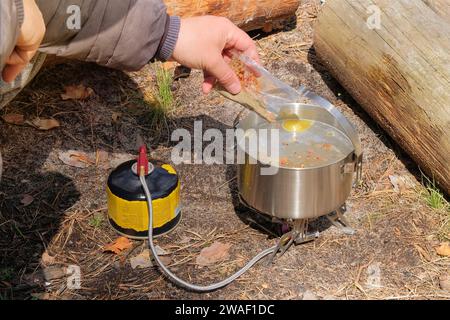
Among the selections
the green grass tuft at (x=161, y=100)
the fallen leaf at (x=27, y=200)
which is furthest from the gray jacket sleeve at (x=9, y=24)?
the green grass tuft at (x=161, y=100)

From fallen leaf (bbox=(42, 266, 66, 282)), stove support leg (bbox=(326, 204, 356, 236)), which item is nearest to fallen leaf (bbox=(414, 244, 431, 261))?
stove support leg (bbox=(326, 204, 356, 236))

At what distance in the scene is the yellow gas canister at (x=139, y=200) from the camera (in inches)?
125

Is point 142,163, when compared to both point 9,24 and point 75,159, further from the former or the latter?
point 9,24

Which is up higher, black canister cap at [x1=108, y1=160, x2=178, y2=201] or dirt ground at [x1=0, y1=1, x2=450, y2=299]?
black canister cap at [x1=108, y1=160, x2=178, y2=201]

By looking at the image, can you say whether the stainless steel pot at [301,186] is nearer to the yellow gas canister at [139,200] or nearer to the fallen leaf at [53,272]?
the yellow gas canister at [139,200]

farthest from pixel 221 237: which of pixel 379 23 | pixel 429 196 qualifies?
pixel 379 23

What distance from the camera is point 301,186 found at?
296 cm

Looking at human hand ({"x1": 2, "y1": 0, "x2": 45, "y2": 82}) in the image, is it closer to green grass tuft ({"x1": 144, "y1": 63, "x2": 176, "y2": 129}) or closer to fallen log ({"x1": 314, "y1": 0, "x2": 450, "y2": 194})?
green grass tuft ({"x1": 144, "y1": 63, "x2": 176, "y2": 129})

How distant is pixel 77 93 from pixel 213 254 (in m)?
1.35

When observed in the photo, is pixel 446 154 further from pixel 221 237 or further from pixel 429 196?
pixel 221 237

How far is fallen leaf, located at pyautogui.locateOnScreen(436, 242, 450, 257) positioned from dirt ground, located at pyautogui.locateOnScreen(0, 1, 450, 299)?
31 millimetres

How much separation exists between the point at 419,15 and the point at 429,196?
2.94ft

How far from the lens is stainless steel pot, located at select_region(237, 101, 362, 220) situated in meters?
2.95

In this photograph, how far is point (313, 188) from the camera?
9.76 ft
